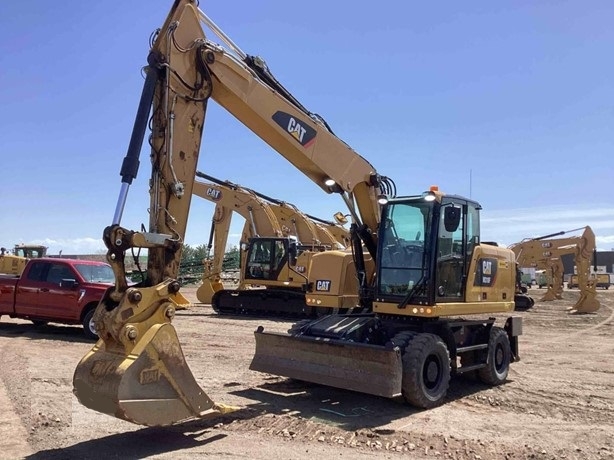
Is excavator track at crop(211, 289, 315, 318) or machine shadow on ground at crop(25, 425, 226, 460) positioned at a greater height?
excavator track at crop(211, 289, 315, 318)

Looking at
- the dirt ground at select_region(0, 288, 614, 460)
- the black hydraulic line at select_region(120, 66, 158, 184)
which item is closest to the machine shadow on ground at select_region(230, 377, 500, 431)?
the dirt ground at select_region(0, 288, 614, 460)

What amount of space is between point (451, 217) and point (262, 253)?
41.2ft

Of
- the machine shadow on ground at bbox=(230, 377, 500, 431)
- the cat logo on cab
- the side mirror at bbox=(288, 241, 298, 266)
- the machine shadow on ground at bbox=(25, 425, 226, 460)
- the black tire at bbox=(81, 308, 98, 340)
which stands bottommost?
the machine shadow on ground at bbox=(25, 425, 226, 460)

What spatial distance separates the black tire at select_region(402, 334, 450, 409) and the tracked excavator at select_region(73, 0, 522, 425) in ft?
0.06

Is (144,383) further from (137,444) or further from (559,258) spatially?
(559,258)

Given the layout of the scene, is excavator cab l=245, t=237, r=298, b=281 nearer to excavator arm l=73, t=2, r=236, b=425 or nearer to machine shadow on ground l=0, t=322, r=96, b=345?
machine shadow on ground l=0, t=322, r=96, b=345

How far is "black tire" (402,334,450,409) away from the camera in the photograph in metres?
7.52

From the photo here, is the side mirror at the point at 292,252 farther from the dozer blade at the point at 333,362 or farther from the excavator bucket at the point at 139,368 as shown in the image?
the excavator bucket at the point at 139,368

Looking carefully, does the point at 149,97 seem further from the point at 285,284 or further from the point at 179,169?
the point at 285,284

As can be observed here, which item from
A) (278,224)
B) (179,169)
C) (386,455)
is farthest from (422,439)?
(278,224)

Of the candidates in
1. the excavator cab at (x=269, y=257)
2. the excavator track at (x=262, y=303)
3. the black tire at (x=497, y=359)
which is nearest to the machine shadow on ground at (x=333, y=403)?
the black tire at (x=497, y=359)

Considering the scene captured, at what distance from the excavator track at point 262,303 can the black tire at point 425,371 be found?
431 inches

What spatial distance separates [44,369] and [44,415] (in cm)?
290

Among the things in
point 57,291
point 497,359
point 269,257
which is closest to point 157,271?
point 497,359
